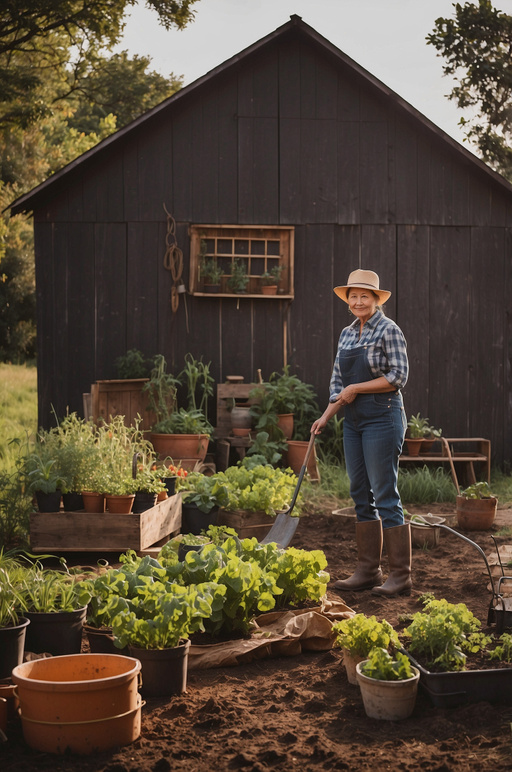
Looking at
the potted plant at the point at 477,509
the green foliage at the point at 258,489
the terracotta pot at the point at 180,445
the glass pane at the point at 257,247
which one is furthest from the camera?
the glass pane at the point at 257,247

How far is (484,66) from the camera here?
12867 millimetres

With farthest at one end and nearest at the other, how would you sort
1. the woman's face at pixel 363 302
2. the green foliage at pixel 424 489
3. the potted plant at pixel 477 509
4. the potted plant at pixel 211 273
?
the potted plant at pixel 211 273, the green foliage at pixel 424 489, the potted plant at pixel 477 509, the woman's face at pixel 363 302

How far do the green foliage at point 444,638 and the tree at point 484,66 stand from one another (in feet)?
38.2

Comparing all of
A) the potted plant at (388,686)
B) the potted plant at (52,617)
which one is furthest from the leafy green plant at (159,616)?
the potted plant at (388,686)

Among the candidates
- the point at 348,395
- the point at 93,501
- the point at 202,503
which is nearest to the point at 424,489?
the point at 202,503

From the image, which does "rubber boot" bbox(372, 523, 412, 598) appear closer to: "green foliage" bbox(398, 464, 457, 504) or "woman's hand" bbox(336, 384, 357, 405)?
"woman's hand" bbox(336, 384, 357, 405)

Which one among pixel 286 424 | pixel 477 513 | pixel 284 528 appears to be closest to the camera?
pixel 284 528

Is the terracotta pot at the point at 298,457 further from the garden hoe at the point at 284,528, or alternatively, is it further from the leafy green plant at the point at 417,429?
the garden hoe at the point at 284,528

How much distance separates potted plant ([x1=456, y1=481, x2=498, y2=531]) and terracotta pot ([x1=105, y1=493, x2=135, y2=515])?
2903mm

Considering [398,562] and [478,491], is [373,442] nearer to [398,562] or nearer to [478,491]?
[398,562]

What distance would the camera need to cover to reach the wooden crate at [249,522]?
606 cm

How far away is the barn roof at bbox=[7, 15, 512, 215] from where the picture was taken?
8.72 meters

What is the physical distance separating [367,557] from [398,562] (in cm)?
23

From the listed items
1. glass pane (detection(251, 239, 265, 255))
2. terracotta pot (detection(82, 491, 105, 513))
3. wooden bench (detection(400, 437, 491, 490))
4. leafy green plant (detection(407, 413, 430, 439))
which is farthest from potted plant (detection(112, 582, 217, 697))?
glass pane (detection(251, 239, 265, 255))
